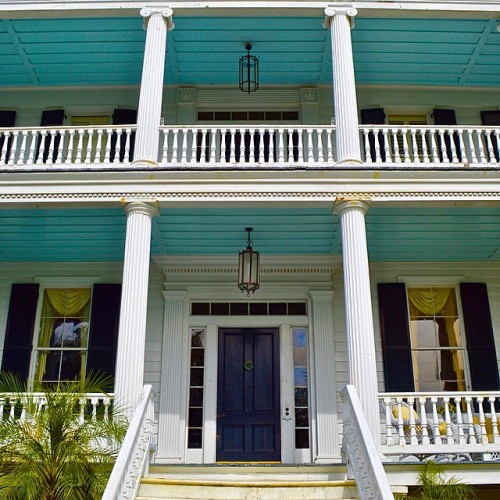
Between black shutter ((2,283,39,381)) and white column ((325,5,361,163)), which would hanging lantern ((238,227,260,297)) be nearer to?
white column ((325,5,361,163))

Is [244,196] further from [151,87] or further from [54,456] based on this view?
[54,456]

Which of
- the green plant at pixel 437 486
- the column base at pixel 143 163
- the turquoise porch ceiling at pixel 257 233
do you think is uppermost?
the column base at pixel 143 163

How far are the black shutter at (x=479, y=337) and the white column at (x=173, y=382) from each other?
14.9 ft

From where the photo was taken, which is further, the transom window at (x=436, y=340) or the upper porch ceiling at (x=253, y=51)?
the transom window at (x=436, y=340)

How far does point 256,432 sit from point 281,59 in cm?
606

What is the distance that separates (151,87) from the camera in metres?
7.87

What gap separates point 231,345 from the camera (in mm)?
9555

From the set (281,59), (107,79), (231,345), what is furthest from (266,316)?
(107,79)

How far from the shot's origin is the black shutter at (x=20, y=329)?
9.29 m

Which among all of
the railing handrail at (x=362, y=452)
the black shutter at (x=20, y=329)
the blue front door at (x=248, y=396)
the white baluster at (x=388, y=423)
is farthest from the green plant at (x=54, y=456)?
the black shutter at (x=20, y=329)

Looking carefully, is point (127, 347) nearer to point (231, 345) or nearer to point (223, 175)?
point (223, 175)

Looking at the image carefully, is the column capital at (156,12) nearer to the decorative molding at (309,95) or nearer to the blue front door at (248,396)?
the decorative molding at (309,95)

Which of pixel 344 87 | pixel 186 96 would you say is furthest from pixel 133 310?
pixel 186 96

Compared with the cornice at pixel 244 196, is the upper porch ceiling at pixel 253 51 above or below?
above
